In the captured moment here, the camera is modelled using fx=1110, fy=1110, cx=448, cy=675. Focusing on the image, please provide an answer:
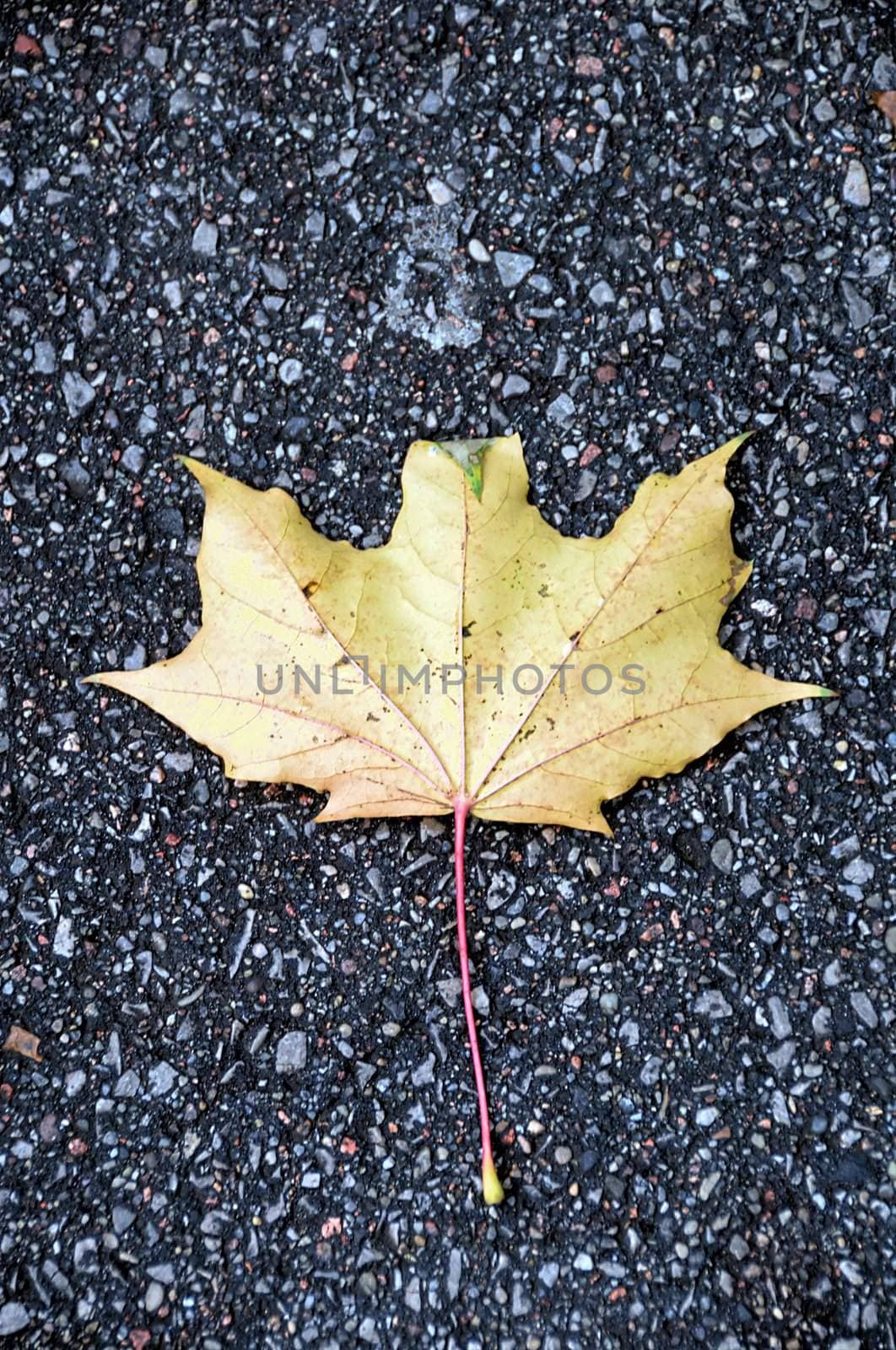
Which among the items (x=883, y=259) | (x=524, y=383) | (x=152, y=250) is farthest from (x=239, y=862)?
(x=883, y=259)

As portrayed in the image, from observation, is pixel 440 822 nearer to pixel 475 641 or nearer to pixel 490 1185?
pixel 475 641

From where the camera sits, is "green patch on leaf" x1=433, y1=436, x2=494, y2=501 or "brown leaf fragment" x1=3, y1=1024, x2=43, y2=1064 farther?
"brown leaf fragment" x1=3, y1=1024, x2=43, y2=1064

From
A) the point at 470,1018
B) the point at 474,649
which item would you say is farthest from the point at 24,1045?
the point at 474,649

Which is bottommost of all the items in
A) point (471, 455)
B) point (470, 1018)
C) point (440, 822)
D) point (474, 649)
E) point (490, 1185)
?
point (490, 1185)

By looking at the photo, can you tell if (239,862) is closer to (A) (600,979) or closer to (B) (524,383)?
(A) (600,979)

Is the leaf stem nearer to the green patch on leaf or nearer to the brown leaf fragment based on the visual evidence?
the green patch on leaf

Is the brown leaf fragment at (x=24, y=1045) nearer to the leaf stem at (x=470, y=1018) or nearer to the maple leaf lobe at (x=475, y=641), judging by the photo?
the maple leaf lobe at (x=475, y=641)

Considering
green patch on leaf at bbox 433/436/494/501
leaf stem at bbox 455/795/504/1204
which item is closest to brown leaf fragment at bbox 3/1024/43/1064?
leaf stem at bbox 455/795/504/1204
